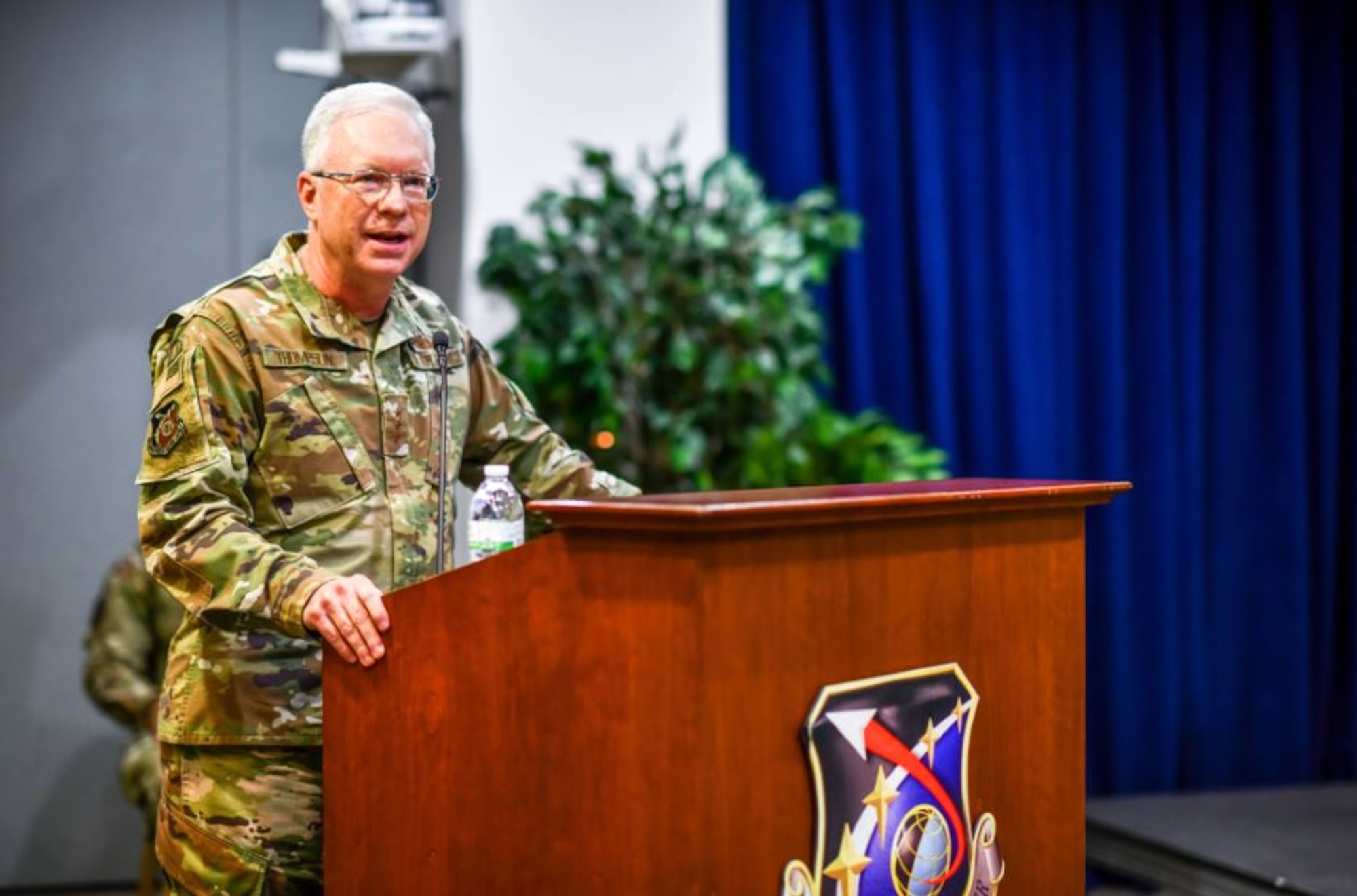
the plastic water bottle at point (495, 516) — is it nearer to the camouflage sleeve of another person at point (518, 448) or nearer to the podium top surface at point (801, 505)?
the camouflage sleeve of another person at point (518, 448)

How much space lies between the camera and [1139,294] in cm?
498

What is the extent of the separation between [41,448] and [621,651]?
132 inches

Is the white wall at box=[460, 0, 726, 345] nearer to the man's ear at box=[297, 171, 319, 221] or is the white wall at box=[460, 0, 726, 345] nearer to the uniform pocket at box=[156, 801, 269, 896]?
the man's ear at box=[297, 171, 319, 221]

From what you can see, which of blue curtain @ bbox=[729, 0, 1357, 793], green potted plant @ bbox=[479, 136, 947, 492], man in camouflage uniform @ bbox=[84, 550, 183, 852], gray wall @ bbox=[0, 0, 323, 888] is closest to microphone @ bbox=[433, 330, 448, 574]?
green potted plant @ bbox=[479, 136, 947, 492]

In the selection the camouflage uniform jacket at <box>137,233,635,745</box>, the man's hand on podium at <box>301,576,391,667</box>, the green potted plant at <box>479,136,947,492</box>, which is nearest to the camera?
the man's hand on podium at <box>301,576,391,667</box>

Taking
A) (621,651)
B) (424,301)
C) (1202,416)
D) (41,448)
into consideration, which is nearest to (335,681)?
(621,651)

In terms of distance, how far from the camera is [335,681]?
6.05 ft

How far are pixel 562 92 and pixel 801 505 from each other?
2754 millimetres

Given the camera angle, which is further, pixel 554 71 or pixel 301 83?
pixel 301 83

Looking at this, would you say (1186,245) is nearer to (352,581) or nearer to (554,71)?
(554,71)

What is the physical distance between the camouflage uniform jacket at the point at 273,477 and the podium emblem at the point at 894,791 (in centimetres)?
64

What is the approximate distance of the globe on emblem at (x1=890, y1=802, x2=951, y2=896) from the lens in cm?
165

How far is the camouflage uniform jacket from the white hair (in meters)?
0.16

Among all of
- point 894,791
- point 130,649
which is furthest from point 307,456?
point 130,649
